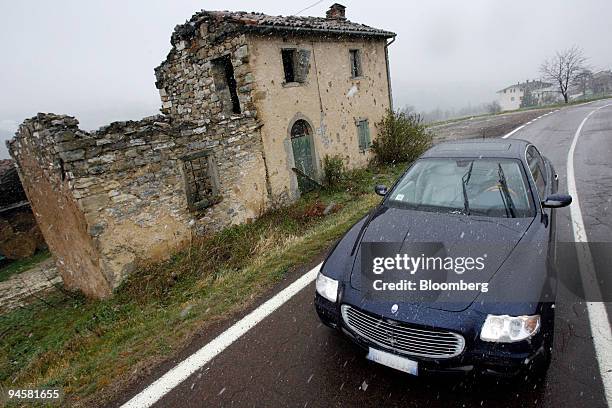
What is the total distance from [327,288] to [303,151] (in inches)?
323

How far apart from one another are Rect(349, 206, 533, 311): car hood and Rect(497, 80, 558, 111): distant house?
66.4 meters

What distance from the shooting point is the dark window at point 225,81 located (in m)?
9.93

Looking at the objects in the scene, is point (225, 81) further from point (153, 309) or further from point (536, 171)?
point (536, 171)

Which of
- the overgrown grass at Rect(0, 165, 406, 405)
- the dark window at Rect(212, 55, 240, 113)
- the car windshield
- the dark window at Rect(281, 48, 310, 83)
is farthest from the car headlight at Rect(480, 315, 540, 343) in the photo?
the dark window at Rect(281, 48, 310, 83)

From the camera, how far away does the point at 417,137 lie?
13.2m

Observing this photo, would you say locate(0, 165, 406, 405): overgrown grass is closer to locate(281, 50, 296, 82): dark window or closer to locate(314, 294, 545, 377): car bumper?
locate(314, 294, 545, 377): car bumper

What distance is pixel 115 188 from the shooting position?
642 cm

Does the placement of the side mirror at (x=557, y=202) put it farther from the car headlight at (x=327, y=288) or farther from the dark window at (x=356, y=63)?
the dark window at (x=356, y=63)

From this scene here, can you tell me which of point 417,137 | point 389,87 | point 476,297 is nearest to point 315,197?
point 417,137

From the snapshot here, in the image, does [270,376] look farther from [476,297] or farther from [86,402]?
[476,297]

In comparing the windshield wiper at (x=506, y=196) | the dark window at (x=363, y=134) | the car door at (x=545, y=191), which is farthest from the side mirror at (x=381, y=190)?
the dark window at (x=363, y=134)

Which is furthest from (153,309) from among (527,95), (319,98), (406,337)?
(527,95)

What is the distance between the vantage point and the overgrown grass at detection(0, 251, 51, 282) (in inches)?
457

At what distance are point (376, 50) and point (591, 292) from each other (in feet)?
40.6
